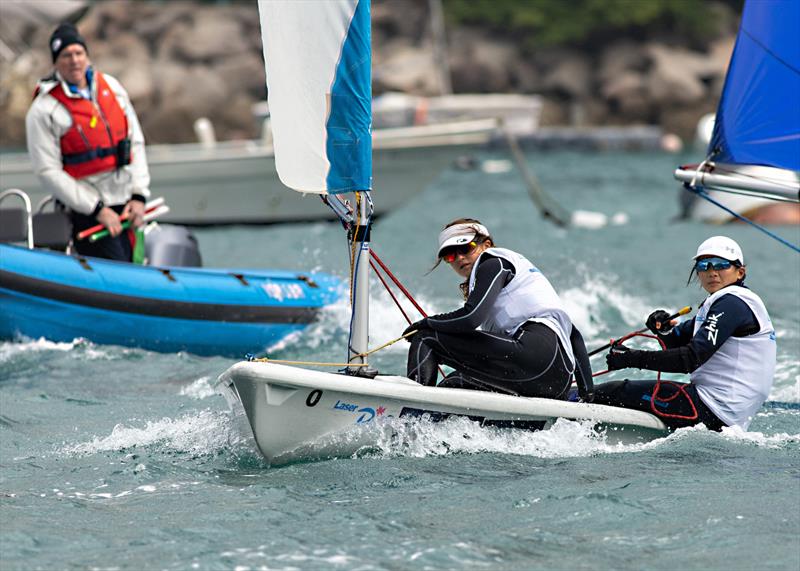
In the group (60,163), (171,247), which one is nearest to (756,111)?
(60,163)

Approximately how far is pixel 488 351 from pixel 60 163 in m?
4.24

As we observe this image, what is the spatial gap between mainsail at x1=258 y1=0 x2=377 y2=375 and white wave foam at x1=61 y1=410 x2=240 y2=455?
806 mm

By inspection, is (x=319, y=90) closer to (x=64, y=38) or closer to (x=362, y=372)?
(x=362, y=372)

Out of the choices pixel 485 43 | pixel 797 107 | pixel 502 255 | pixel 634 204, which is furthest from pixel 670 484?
pixel 485 43

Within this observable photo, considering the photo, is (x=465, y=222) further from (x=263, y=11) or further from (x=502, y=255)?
(x=263, y=11)

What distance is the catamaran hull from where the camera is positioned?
5465 millimetres

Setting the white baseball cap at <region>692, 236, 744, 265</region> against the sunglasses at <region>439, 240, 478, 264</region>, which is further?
the white baseball cap at <region>692, 236, 744, 265</region>

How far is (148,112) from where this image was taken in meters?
39.2

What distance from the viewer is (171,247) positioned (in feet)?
32.2

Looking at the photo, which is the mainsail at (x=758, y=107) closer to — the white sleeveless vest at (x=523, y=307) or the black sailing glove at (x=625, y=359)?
the black sailing glove at (x=625, y=359)

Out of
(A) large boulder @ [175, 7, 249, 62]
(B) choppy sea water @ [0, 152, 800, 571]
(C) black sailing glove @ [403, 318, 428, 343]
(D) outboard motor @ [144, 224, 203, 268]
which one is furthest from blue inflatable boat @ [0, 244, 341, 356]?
(A) large boulder @ [175, 7, 249, 62]

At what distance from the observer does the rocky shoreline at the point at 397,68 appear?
3975cm

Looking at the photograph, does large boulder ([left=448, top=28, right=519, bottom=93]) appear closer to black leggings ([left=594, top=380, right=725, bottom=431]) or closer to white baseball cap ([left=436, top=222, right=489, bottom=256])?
black leggings ([left=594, top=380, right=725, bottom=431])

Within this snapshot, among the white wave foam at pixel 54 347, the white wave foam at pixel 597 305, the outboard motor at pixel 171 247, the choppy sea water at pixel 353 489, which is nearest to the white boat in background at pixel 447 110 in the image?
the white wave foam at pixel 597 305
